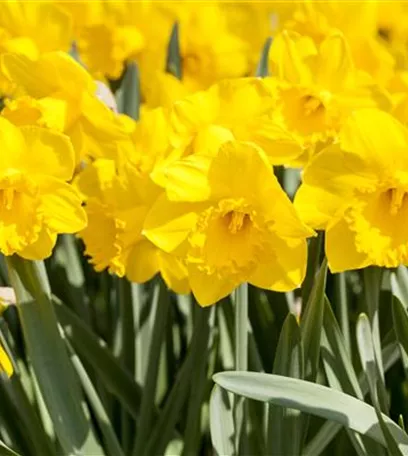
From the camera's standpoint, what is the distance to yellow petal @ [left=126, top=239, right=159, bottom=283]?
136 centimetres

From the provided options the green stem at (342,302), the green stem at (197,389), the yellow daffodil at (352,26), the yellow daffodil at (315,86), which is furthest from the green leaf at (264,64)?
the green stem at (197,389)

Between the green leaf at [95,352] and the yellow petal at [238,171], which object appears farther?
the green leaf at [95,352]

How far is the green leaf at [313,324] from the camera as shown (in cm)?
125

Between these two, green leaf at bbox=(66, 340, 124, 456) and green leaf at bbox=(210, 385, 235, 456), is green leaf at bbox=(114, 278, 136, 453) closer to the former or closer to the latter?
green leaf at bbox=(66, 340, 124, 456)

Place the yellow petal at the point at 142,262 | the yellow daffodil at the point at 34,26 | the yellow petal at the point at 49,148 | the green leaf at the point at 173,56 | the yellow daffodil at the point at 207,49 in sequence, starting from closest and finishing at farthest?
the yellow petal at the point at 49,148, the yellow petal at the point at 142,262, the yellow daffodil at the point at 34,26, the green leaf at the point at 173,56, the yellow daffodil at the point at 207,49

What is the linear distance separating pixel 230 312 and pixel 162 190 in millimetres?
332

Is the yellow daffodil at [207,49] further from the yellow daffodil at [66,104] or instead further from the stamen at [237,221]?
the stamen at [237,221]

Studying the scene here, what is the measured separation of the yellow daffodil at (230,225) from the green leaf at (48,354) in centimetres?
20

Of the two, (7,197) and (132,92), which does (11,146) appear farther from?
(132,92)

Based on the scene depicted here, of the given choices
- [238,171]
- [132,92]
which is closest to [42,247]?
[238,171]

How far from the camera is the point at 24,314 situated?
4.31 feet

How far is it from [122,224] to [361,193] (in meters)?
0.34

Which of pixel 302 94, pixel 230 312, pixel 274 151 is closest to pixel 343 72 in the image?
pixel 302 94

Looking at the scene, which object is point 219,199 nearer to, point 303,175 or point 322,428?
point 303,175
